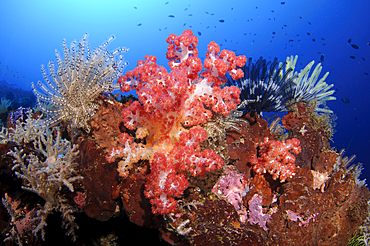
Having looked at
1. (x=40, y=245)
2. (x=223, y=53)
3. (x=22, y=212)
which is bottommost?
(x=40, y=245)

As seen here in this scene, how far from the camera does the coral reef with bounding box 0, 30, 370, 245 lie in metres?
2.34

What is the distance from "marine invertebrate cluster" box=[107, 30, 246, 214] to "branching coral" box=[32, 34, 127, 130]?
0.45 meters

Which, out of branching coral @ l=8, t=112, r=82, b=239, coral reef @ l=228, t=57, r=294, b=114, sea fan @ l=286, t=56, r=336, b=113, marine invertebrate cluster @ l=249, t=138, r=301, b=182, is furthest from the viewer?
sea fan @ l=286, t=56, r=336, b=113

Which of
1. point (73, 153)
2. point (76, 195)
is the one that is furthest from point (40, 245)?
point (73, 153)

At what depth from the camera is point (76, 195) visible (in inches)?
106

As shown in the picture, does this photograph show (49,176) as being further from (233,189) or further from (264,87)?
(264,87)

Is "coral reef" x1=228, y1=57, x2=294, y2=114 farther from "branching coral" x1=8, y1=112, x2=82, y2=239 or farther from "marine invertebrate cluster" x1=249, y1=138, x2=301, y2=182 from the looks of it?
"branching coral" x1=8, y1=112, x2=82, y2=239

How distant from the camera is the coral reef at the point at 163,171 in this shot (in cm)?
234

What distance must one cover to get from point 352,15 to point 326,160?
103203 mm

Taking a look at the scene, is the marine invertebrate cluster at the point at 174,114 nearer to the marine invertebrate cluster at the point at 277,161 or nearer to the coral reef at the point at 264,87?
the coral reef at the point at 264,87

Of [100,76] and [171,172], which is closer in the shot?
[171,172]

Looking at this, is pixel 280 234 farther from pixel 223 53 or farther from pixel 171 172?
pixel 223 53

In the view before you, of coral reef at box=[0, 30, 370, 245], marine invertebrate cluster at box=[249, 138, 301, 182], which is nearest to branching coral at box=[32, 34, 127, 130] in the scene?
coral reef at box=[0, 30, 370, 245]

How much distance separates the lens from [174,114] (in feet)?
8.36
